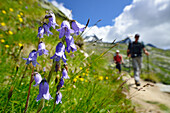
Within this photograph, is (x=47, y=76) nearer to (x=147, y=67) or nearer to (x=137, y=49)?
(x=137, y=49)

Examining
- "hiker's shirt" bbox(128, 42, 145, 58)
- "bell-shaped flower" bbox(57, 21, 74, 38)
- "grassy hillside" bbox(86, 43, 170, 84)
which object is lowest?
"grassy hillside" bbox(86, 43, 170, 84)

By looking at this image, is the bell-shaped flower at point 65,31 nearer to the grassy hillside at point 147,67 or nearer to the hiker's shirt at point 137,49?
→ the grassy hillside at point 147,67

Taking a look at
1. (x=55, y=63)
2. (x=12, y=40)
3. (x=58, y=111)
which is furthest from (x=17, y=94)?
(x=12, y=40)

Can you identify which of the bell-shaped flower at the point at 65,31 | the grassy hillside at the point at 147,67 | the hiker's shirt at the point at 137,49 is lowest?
the grassy hillside at the point at 147,67

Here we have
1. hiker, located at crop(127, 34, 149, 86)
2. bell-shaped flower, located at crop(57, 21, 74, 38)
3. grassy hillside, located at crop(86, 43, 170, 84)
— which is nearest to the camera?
bell-shaped flower, located at crop(57, 21, 74, 38)

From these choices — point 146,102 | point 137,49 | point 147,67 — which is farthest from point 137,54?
point 147,67

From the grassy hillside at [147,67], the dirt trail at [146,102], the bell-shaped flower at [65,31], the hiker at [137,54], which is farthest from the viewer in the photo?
the hiker at [137,54]

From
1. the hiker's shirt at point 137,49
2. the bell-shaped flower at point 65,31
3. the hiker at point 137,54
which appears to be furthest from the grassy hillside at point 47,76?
the hiker's shirt at point 137,49

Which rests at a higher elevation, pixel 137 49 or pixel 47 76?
pixel 137 49

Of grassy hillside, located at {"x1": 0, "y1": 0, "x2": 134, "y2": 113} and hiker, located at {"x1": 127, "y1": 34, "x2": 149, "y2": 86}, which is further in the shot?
hiker, located at {"x1": 127, "y1": 34, "x2": 149, "y2": 86}

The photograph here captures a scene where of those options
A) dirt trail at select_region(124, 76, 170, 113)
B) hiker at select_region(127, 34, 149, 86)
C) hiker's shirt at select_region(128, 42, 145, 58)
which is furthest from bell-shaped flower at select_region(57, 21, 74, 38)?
hiker's shirt at select_region(128, 42, 145, 58)

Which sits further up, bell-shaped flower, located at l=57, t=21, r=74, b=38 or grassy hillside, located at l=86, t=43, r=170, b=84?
bell-shaped flower, located at l=57, t=21, r=74, b=38

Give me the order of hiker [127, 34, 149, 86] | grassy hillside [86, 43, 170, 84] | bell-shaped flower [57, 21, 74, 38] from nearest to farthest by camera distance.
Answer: bell-shaped flower [57, 21, 74, 38] → grassy hillside [86, 43, 170, 84] → hiker [127, 34, 149, 86]

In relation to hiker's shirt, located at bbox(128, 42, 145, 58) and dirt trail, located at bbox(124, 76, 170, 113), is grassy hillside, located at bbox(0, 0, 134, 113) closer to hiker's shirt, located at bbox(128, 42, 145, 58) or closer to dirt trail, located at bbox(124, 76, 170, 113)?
dirt trail, located at bbox(124, 76, 170, 113)
